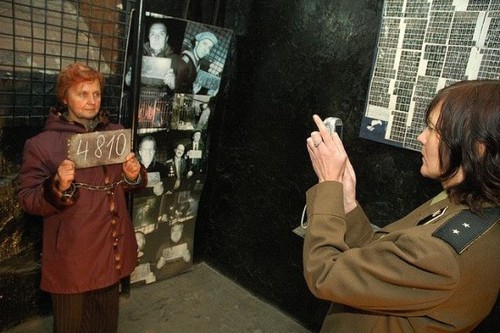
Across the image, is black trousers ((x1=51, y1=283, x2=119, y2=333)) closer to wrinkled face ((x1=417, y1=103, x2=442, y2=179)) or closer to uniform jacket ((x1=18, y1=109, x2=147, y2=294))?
uniform jacket ((x1=18, y1=109, x2=147, y2=294))

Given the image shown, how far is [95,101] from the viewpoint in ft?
5.38

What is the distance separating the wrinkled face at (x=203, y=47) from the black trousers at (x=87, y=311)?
1.47m

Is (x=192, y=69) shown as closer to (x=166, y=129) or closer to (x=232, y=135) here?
(x=166, y=129)

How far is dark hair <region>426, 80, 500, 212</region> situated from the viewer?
0.88m

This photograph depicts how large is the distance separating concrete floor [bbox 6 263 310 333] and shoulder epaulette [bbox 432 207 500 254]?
5.88 ft

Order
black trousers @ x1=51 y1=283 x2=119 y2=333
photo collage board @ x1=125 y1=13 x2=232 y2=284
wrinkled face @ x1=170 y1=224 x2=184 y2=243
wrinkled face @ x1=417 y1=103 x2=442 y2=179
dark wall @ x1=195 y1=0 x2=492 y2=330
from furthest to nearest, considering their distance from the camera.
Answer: wrinkled face @ x1=170 y1=224 x2=184 y2=243 < photo collage board @ x1=125 y1=13 x2=232 y2=284 < dark wall @ x1=195 y1=0 x2=492 y2=330 < black trousers @ x1=51 y1=283 x2=119 y2=333 < wrinkled face @ x1=417 y1=103 x2=442 y2=179

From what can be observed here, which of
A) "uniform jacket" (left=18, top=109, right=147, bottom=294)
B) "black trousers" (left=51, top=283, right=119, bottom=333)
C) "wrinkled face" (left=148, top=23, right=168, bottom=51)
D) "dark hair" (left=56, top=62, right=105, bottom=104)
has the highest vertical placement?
"wrinkled face" (left=148, top=23, right=168, bottom=51)

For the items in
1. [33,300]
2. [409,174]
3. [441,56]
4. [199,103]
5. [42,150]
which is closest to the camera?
[42,150]

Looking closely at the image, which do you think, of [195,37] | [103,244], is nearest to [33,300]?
[103,244]

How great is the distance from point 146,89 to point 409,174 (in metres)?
1.56

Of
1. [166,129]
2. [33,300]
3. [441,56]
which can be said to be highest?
[441,56]

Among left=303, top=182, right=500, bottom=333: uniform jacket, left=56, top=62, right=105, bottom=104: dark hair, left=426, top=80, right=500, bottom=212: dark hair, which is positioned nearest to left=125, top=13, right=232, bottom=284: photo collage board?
left=56, top=62, right=105, bottom=104: dark hair

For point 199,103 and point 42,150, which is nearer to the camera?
point 42,150

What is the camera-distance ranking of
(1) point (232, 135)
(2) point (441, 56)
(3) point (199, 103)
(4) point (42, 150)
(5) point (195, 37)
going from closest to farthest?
(4) point (42, 150), (2) point (441, 56), (5) point (195, 37), (3) point (199, 103), (1) point (232, 135)
